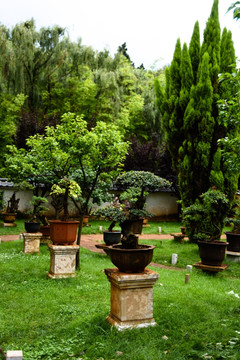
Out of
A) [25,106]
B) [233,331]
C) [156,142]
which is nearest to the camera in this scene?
[233,331]

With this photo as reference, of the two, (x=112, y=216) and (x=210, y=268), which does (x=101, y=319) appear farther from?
(x=210, y=268)

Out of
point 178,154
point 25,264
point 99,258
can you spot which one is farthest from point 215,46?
point 25,264

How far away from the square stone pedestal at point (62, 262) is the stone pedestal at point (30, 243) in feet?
7.25

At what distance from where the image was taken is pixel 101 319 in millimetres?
4551

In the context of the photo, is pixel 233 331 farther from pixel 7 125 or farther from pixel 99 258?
pixel 7 125

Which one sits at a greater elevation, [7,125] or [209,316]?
[7,125]

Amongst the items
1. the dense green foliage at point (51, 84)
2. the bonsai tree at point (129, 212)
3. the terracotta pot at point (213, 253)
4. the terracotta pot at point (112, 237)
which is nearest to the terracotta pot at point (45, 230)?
the terracotta pot at point (112, 237)

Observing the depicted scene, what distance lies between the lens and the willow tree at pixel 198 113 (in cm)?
1177

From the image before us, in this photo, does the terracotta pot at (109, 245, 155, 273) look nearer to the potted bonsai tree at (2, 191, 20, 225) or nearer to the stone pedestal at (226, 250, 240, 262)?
the stone pedestal at (226, 250, 240, 262)

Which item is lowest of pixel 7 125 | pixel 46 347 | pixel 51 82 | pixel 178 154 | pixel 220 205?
pixel 46 347

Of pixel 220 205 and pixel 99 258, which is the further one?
pixel 220 205

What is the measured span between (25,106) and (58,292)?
15.5m

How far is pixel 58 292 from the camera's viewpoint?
5902 mm

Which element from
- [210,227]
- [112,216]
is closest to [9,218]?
[112,216]
